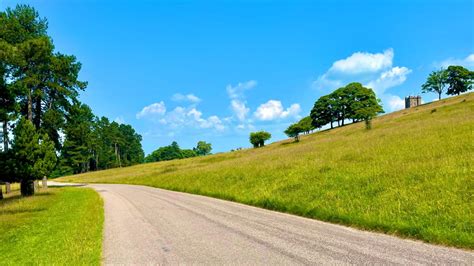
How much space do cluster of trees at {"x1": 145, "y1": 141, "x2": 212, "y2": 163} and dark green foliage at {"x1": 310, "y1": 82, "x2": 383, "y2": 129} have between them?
105 m

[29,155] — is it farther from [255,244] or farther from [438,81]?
[438,81]

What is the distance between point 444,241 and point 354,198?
488 centimetres

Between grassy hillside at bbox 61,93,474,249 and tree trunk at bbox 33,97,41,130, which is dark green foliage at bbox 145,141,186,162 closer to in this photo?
tree trunk at bbox 33,97,41,130

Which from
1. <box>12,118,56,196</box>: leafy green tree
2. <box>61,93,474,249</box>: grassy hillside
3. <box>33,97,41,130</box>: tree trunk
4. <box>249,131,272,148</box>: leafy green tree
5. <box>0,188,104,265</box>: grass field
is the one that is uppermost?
<box>33,97,41,130</box>: tree trunk

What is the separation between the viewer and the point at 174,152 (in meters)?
184

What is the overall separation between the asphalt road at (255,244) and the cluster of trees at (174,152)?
171233 mm

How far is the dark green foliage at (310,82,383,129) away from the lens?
88319 millimetres

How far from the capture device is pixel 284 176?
20.5m

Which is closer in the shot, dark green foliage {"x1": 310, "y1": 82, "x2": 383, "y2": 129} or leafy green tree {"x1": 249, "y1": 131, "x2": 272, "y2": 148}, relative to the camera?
leafy green tree {"x1": 249, "y1": 131, "x2": 272, "y2": 148}

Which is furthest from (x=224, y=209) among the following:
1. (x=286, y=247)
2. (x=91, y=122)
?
(x=91, y=122)

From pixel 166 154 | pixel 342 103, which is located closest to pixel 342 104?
pixel 342 103

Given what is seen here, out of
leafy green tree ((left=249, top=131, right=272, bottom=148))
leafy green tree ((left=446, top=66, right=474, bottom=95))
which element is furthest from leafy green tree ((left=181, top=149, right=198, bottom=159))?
leafy green tree ((left=446, top=66, right=474, bottom=95))

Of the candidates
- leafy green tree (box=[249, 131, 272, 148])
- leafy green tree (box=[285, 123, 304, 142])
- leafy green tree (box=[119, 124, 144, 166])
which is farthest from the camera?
leafy green tree (box=[119, 124, 144, 166])

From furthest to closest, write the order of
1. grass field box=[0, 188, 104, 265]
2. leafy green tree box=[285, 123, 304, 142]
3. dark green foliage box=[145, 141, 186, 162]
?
dark green foliage box=[145, 141, 186, 162]
leafy green tree box=[285, 123, 304, 142]
grass field box=[0, 188, 104, 265]
